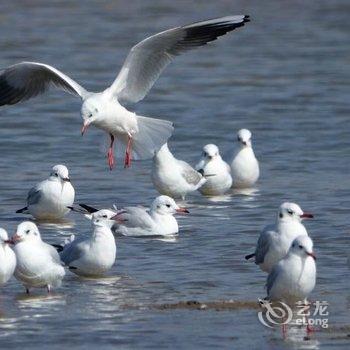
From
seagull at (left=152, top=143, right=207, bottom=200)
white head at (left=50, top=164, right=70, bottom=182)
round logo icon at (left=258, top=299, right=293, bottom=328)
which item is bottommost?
round logo icon at (left=258, top=299, right=293, bottom=328)

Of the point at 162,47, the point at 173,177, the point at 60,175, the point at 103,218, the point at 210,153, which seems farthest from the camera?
the point at 210,153

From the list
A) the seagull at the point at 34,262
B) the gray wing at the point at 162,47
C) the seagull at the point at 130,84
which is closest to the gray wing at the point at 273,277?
the seagull at the point at 34,262

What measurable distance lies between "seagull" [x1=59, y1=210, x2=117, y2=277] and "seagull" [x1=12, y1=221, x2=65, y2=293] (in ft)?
1.18

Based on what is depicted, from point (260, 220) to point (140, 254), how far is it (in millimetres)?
1745

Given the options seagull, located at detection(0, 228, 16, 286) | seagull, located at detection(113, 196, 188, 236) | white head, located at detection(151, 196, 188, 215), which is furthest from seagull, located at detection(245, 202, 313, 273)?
white head, located at detection(151, 196, 188, 215)

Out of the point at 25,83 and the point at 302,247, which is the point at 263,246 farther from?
the point at 25,83

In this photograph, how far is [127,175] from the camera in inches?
645

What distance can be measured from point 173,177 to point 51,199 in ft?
4.99

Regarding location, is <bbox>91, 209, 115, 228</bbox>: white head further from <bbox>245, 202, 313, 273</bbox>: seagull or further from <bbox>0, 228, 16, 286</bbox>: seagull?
<bbox>245, 202, 313, 273</bbox>: seagull

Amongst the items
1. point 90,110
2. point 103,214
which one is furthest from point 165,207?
point 90,110

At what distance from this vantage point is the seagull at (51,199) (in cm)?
1376

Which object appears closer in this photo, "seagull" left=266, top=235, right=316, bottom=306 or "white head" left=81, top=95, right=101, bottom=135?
"seagull" left=266, top=235, right=316, bottom=306

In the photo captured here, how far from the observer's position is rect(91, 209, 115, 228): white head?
11774 mm

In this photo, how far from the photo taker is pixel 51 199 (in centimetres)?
1374
